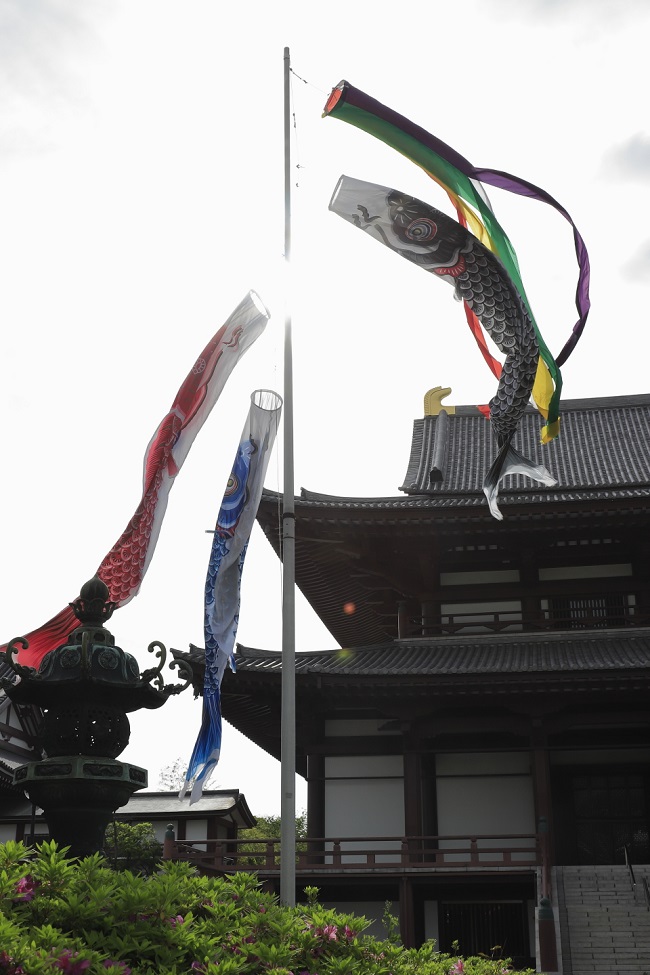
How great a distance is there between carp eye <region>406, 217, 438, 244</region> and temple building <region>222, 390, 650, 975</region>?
8185 mm

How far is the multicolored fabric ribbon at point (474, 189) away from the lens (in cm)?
1429

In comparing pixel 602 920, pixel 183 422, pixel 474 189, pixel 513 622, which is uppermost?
pixel 474 189

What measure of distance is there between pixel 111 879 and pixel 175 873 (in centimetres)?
45

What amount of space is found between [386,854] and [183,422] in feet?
30.0

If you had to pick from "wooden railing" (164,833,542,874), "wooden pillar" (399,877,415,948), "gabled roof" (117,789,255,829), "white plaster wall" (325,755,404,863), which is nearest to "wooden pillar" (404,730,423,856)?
"wooden railing" (164,833,542,874)

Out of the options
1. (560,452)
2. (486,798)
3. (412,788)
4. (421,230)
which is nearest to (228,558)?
(421,230)

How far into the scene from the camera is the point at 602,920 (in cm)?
1582

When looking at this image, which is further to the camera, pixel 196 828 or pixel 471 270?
pixel 196 828

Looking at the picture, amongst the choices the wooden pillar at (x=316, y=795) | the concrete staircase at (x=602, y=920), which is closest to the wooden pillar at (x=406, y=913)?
the wooden pillar at (x=316, y=795)

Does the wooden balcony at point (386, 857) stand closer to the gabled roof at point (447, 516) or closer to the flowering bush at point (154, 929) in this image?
the gabled roof at point (447, 516)

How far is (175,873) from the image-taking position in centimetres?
577

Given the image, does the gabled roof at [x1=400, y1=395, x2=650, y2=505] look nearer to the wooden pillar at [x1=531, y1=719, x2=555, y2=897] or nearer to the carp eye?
the wooden pillar at [x1=531, y1=719, x2=555, y2=897]

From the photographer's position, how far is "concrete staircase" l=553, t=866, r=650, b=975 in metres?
14.7

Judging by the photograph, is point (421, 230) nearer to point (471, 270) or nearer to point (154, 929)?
point (471, 270)
